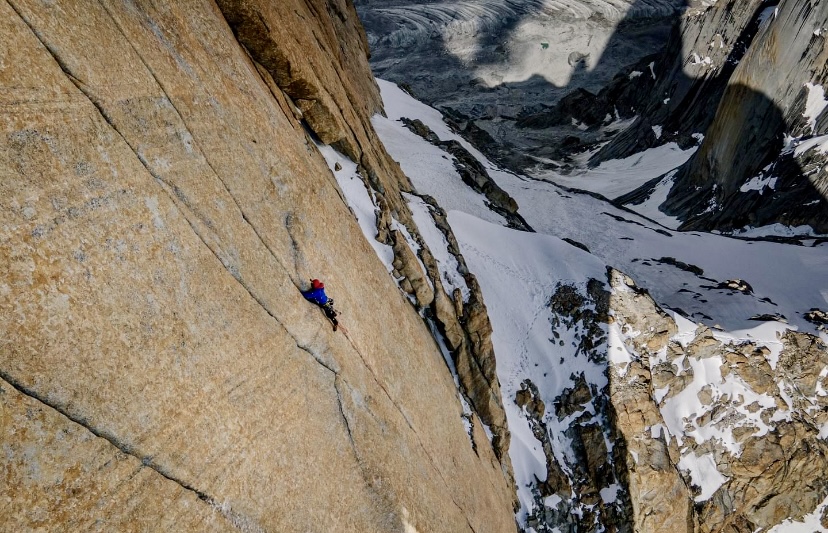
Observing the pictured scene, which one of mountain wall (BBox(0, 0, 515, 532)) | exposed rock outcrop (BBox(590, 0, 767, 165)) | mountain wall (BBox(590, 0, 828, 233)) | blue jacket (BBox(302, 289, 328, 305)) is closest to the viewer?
mountain wall (BBox(0, 0, 515, 532))

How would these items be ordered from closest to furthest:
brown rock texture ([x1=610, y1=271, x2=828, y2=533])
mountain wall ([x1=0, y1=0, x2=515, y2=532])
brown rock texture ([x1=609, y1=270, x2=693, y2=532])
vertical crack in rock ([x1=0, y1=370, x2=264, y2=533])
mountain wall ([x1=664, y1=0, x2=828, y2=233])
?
vertical crack in rock ([x1=0, y1=370, x2=264, y2=533]) < mountain wall ([x1=0, y1=0, x2=515, y2=532]) < brown rock texture ([x1=609, y1=270, x2=693, y2=532]) < brown rock texture ([x1=610, y1=271, x2=828, y2=533]) < mountain wall ([x1=664, y1=0, x2=828, y2=233])

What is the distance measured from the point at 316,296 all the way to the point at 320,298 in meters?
0.08

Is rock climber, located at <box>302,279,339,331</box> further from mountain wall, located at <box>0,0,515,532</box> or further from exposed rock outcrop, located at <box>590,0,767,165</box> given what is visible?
exposed rock outcrop, located at <box>590,0,767,165</box>

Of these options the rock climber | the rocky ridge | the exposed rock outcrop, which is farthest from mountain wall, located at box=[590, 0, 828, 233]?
the rock climber

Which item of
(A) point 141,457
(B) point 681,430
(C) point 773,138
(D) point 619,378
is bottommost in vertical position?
(B) point 681,430

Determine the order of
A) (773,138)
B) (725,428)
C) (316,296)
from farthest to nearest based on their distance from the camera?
(773,138) → (725,428) → (316,296)

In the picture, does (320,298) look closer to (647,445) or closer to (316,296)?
(316,296)

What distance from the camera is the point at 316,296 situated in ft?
27.1

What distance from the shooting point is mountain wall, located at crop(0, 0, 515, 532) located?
4875 millimetres

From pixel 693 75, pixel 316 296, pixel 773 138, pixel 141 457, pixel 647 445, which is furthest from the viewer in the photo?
pixel 693 75

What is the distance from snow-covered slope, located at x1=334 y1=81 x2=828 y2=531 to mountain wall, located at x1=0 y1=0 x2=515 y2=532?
561cm

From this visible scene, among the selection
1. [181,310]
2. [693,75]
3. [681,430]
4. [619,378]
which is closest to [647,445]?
[681,430]

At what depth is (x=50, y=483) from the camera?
467cm

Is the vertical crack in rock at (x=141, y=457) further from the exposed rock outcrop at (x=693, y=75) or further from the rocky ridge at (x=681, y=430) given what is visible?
the exposed rock outcrop at (x=693, y=75)
